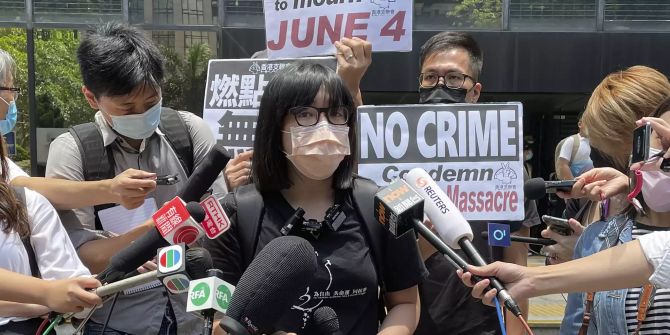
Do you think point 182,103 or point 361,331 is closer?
point 361,331

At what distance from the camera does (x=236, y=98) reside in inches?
140

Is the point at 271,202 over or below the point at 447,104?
below

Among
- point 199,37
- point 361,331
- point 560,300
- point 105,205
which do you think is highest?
point 199,37

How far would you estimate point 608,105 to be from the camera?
8.44ft

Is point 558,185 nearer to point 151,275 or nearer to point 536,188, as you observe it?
point 536,188

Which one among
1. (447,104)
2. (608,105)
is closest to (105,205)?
(447,104)

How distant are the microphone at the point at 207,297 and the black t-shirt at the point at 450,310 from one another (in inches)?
55.2

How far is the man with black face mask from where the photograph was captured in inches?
112

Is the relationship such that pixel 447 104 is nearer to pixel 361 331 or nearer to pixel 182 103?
pixel 361 331

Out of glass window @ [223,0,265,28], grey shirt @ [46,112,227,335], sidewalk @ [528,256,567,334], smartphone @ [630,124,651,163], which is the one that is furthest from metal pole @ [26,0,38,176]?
smartphone @ [630,124,651,163]

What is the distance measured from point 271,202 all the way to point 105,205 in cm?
84

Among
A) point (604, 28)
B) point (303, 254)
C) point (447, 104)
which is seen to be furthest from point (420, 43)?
point (303, 254)

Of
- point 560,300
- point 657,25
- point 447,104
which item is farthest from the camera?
point 657,25

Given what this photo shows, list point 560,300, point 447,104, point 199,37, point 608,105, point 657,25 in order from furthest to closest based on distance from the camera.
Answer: point 657,25, point 199,37, point 560,300, point 447,104, point 608,105
